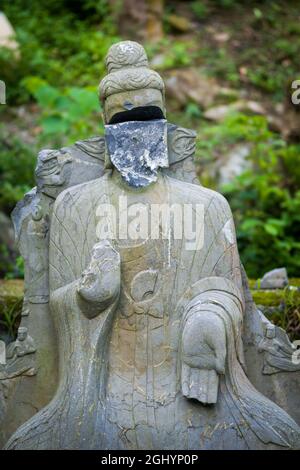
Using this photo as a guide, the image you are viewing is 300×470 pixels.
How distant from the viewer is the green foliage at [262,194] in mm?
10445

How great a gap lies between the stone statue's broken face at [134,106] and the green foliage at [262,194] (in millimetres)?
4047

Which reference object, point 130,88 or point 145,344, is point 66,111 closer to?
point 130,88

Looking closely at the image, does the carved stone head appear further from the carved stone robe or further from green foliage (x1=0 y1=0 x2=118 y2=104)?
green foliage (x1=0 y1=0 x2=118 y2=104)

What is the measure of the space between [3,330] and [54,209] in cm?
214

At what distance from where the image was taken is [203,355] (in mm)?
5895

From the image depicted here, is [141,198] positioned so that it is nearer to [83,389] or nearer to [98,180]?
[98,180]

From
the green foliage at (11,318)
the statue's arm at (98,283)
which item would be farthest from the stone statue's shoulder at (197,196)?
the green foliage at (11,318)

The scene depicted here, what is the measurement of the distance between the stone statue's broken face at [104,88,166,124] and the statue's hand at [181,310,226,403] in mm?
1258

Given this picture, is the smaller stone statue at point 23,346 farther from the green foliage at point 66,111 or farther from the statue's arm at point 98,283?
the green foliage at point 66,111

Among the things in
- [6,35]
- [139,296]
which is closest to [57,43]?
[6,35]

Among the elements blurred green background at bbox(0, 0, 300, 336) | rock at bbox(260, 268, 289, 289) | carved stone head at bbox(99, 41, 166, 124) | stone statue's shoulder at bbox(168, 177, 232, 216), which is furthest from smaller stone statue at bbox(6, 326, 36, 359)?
blurred green background at bbox(0, 0, 300, 336)

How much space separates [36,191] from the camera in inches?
262

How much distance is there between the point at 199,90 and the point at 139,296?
7.52 metres
